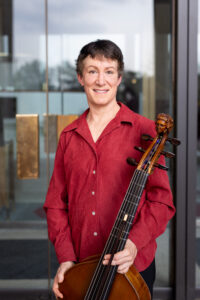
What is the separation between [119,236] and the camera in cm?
124

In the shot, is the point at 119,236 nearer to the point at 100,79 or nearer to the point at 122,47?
the point at 100,79

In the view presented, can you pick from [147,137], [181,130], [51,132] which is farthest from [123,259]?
[51,132]

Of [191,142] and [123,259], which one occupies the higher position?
[191,142]

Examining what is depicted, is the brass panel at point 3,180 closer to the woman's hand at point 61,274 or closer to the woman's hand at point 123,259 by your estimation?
the woman's hand at point 61,274

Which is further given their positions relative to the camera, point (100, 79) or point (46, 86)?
point (46, 86)

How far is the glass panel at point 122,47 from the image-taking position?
110 inches

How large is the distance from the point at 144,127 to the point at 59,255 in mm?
570

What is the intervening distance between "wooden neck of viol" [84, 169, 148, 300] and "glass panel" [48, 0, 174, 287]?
1.59 metres

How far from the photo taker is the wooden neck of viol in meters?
1.23

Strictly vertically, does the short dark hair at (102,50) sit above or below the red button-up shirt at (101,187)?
above

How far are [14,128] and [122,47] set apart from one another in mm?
996

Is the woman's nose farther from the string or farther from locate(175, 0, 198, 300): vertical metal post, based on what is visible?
locate(175, 0, 198, 300): vertical metal post

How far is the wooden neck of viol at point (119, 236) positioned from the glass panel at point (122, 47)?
159cm

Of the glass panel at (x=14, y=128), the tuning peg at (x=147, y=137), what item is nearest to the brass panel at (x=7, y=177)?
the glass panel at (x=14, y=128)
